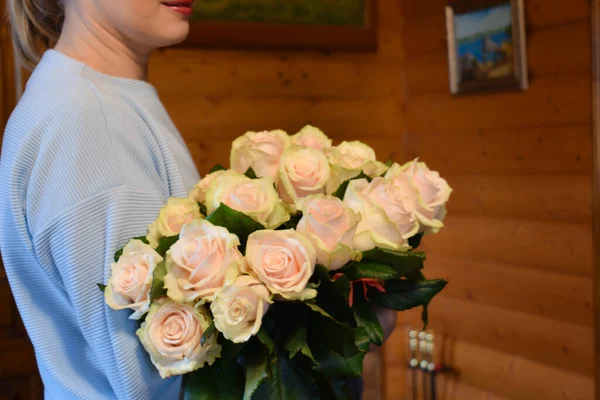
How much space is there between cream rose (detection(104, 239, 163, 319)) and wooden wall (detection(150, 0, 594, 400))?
2.01 metres

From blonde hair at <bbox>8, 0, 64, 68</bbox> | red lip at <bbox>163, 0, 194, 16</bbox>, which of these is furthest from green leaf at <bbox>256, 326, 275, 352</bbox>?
blonde hair at <bbox>8, 0, 64, 68</bbox>

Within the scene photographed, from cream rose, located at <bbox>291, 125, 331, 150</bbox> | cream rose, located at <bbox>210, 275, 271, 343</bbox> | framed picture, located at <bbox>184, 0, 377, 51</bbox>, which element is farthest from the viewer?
framed picture, located at <bbox>184, 0, 377, 51</bbox>

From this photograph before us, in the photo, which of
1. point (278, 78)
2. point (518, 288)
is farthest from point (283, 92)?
point (518, 288)

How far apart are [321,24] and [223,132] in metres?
0.62

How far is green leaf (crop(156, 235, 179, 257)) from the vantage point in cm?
83

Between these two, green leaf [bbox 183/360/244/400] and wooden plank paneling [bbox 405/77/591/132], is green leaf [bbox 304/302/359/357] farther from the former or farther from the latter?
wooden plank paneling [bbox 405/77/591/132]

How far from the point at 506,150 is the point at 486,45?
0.42m

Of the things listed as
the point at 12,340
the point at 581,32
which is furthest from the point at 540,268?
the point at 12,340

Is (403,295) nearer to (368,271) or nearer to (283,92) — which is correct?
(368,271)

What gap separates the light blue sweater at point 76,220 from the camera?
34.6 inches

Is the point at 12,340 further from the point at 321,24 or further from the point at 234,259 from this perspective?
the point at 234,259

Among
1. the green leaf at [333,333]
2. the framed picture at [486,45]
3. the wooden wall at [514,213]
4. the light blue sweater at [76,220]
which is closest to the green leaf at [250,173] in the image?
the light blue sweater at [76,220]

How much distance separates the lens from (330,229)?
816 millimetres

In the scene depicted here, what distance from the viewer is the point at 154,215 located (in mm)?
925
